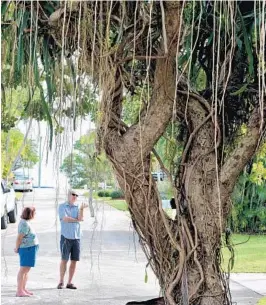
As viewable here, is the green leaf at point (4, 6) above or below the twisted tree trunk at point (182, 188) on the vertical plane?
above

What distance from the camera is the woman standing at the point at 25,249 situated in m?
7.07

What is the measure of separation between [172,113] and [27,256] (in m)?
4.31

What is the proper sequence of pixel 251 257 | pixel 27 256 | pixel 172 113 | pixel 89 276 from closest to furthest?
pixel 172 113 < pixel 27 256 < pixel 89 276 < pixel 251 257

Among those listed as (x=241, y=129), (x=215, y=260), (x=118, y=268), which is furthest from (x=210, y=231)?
(x=118, y=268)

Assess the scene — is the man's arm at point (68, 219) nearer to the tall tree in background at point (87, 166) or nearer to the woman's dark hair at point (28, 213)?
the woman's dark hair at point (28, 213)

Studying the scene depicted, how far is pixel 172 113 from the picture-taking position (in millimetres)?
3271

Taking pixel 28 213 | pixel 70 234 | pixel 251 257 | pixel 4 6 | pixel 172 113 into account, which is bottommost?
pixel 251 257

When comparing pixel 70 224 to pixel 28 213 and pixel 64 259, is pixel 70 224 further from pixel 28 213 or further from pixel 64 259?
pixel 28 213

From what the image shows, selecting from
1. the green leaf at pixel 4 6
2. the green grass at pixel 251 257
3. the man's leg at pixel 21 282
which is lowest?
the green grass at pixel 251 257

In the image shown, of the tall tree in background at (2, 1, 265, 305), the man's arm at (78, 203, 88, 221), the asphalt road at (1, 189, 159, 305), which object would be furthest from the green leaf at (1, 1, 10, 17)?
the man's arm at (78, 203, 88, 221)

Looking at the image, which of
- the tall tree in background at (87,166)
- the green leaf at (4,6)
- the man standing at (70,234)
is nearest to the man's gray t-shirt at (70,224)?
the man standing at (70,234)

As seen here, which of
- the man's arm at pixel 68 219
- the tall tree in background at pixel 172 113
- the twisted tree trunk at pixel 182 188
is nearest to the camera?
the tall tree in background at pixel 172 113

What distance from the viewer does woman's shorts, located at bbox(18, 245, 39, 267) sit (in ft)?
23.3

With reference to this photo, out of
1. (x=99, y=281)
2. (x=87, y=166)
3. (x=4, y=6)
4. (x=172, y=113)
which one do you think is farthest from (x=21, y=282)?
(x=4, y=6)
